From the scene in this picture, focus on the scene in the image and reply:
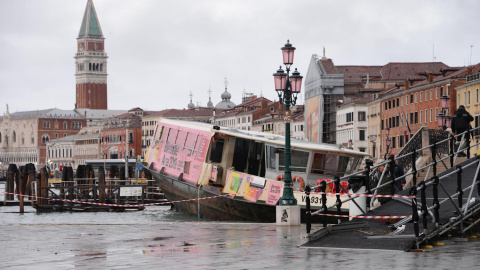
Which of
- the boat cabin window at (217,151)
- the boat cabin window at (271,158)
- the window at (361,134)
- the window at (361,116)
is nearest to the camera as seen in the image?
the boat cabin window at (271,158)

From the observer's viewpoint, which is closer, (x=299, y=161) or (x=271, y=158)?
(x=299, y=161)

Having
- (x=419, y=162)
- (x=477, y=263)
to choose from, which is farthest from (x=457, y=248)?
(x=419, y=162)

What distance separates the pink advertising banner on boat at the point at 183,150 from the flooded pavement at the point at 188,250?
37.0 feet

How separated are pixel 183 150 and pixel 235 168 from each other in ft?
11.0

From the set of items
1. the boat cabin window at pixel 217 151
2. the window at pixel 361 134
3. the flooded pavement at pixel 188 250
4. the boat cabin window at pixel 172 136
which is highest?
the window at pixel 361 134

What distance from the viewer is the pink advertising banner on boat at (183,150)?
3512 cm

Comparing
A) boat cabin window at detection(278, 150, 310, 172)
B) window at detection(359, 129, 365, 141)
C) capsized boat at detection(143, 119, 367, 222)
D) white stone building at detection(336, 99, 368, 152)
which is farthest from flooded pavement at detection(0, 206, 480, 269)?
window at detection(359, 129, 365, 141)

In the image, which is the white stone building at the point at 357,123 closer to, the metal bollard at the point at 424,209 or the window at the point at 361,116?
the window at the point at 361,116

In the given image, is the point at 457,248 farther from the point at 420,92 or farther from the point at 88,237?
the point at 420,92

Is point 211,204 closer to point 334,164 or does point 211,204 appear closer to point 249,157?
point 249,157

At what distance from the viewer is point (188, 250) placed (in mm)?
17266

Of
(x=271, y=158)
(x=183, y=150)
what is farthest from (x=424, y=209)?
(x=183, y=150)

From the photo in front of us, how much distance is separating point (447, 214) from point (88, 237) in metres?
6.66

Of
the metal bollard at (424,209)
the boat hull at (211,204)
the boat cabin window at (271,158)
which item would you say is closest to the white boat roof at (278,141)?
the boat cabin window at (271,158)
